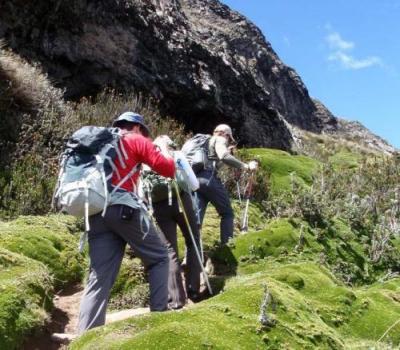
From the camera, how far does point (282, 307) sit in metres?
4.20

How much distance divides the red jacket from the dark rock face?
10.2 metres

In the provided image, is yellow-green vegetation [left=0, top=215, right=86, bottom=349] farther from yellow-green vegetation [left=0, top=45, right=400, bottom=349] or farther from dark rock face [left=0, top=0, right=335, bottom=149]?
dark rock face [left=0, top=0, right=335, bottom=149]

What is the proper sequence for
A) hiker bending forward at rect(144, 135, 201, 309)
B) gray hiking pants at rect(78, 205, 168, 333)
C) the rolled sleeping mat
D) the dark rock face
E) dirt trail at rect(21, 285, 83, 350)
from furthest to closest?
the dark rock face, hiker bending forward at rect(144, 135, 201, 309), the rolled sleeping mat, dirt trail at rect(21, 285, 83, 350), gray hiking pants at rect(78, 205, 168, 333)

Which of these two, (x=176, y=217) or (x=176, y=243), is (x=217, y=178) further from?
(x=176, y=243)

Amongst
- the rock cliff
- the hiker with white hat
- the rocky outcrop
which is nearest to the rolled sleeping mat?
the hiker with white hat

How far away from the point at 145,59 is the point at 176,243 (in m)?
11.2

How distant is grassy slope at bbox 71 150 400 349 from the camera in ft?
11.7

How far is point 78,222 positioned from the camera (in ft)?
30.0

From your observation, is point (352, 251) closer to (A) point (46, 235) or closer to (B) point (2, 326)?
(A) point (46, 235)

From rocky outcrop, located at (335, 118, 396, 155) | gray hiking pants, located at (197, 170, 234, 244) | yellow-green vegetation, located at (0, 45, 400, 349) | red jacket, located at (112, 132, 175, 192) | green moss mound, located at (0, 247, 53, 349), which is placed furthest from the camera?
rocky outcrop, located at (335, 118, 396, 155)

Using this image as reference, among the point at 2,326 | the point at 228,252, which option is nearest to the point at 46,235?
the point at 228,252

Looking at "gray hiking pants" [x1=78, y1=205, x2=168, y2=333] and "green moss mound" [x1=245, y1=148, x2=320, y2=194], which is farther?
"green moss mound" [x1=245, y1=148, x2=320, y2=194]

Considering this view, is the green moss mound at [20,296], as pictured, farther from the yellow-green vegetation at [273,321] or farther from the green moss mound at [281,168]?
the green moss mound at [281,168]

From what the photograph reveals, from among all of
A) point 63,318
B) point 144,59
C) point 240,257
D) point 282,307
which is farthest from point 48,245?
point 144,59
